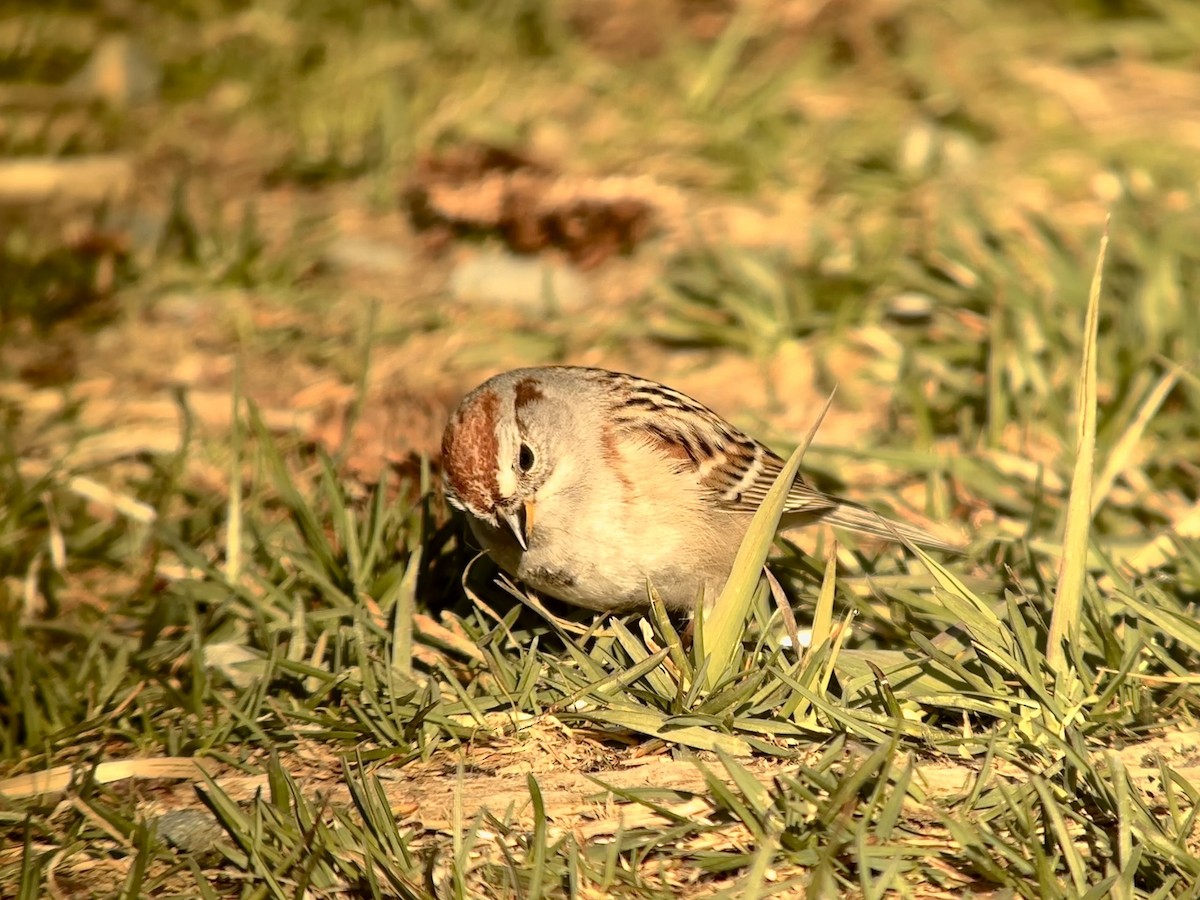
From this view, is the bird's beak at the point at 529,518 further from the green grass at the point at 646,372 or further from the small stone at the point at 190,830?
the small stone at the point at 190,830

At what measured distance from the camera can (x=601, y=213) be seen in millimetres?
6016

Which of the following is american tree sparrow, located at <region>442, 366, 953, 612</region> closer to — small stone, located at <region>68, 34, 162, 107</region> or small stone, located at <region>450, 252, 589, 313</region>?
small stone, located at <region>450, 252, 589, 313</region>

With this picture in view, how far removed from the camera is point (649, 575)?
3422mm

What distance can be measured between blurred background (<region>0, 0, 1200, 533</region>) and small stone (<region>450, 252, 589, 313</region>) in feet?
0.04

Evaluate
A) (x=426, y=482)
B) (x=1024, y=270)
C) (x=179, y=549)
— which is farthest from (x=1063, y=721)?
(x=1024, y=270)

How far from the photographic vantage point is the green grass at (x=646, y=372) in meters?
2.91

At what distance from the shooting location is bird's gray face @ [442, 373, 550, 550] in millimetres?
3375

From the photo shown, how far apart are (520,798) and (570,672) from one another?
16.4 inches

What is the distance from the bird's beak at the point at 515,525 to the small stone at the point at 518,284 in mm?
2409

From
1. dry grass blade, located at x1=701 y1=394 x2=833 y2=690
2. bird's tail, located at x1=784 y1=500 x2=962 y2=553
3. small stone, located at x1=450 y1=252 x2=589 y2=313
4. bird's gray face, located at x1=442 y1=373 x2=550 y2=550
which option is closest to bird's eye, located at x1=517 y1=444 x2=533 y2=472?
bird's gray face, located at x1=442 y1=373 x2=550 y2=550

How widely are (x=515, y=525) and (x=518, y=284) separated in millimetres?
2604

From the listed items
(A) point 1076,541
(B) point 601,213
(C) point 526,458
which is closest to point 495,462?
(C) point 526,458

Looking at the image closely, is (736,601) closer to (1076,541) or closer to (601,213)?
(1076,541)

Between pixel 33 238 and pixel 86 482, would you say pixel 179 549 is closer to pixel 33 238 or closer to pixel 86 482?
pixel 86 482
